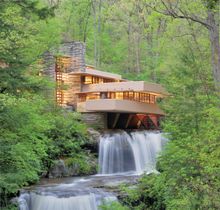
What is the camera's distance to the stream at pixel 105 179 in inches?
496

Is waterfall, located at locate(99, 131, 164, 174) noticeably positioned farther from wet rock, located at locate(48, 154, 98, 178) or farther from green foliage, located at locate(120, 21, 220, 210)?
green foliage, located at locate(120, 21, 220, 210)

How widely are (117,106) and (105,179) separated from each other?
313 inches

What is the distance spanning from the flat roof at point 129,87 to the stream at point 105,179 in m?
3.53

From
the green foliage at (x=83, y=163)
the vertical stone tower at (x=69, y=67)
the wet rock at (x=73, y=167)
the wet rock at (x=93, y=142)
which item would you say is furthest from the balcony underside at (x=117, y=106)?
the wet rock at (x=73, y=167)

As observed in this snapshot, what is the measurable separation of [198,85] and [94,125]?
1326cm

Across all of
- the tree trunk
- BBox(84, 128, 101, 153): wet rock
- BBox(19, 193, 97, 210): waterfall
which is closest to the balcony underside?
BBox(84, 128, 101, 153): wet rock

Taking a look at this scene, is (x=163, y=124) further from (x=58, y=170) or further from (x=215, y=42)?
(x=58, y=170)

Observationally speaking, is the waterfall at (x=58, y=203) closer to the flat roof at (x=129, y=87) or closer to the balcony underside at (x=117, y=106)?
the balcony underside at (x=117, y=106)

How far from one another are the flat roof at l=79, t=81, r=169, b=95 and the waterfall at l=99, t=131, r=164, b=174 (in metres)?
3.77

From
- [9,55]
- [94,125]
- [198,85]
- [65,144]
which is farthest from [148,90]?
[9,55]

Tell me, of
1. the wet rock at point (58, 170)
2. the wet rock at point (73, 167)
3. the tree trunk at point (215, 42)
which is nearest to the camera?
the tree trunk at point (215, 42)

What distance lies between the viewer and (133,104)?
24.9m

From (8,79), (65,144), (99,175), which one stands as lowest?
(99,175)

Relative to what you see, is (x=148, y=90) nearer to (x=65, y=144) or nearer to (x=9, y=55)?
(x=65, y=144)
